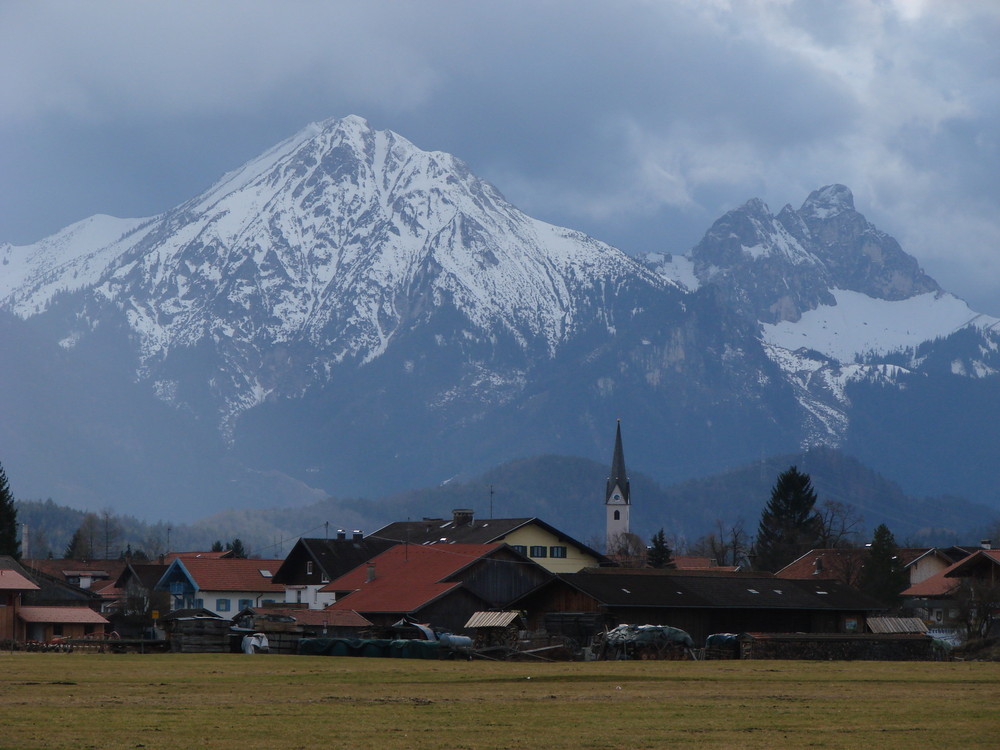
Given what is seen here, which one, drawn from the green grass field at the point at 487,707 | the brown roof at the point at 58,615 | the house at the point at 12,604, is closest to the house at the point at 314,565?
the brown roof at the point at 58,615

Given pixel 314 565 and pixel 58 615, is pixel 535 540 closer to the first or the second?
pixel 314 565

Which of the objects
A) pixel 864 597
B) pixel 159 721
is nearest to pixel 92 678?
pixel 159 721

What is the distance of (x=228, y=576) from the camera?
109688mm

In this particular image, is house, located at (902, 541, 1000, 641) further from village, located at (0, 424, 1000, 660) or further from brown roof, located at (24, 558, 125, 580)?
brown roof, located at (24, 558, 125, 580)

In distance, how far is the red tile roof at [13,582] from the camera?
84875 millimetres

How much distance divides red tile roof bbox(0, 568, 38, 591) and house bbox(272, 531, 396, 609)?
2067 centimetres

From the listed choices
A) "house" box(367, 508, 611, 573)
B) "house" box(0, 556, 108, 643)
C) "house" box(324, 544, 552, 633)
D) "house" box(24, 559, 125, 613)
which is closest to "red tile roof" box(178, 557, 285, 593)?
"house" box(367, 508, 611, 573)

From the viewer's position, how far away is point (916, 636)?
68.7 meters

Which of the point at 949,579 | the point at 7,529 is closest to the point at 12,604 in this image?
the point at 7,529

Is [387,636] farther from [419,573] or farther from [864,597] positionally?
[864,597]

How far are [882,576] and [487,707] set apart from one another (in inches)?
2734

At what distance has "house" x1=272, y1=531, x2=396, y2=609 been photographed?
103 m

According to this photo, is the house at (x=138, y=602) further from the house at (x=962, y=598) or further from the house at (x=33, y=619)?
the house at (x=962, y=598)

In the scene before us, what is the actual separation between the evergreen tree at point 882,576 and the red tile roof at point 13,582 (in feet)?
174
